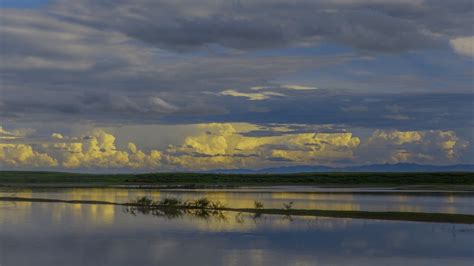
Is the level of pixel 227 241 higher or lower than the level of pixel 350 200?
lower

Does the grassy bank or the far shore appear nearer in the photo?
the grassy bank

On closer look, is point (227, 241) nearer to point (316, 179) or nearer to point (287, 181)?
point (287, 181)

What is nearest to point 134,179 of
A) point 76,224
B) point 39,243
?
point 76,224

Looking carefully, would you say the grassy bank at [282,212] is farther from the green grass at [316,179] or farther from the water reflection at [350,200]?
the green grass at [316,179]

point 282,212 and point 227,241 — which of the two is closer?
point 227,241

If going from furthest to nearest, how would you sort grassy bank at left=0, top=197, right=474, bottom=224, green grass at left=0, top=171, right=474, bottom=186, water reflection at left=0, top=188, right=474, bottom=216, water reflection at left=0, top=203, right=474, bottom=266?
green grass at left=0, top=171, right=474, bottom=186, water reflection at left=0, top=188, right=474, bottom=216, grassy bank at left=0, top=197, right=474, bottom=224, water reflection at left=0, top=203, right=474, bottom=266

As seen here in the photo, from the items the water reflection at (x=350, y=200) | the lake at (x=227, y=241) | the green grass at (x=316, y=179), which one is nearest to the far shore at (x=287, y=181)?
the green grass at (x=316, y=179)

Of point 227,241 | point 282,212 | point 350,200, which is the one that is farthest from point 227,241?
point 350,200

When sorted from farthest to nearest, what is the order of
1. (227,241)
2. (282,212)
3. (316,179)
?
(316,179) → (282,212) → (227,241)

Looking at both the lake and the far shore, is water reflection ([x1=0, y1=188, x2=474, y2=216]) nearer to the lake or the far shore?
the lake

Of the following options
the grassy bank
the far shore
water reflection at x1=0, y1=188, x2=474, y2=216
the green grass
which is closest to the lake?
the grassy bank

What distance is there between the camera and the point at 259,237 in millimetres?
33750

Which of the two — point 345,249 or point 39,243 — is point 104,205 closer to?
point 39,243

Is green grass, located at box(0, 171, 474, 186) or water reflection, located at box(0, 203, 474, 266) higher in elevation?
green grass, located at box(0, 171, 474, 186)
